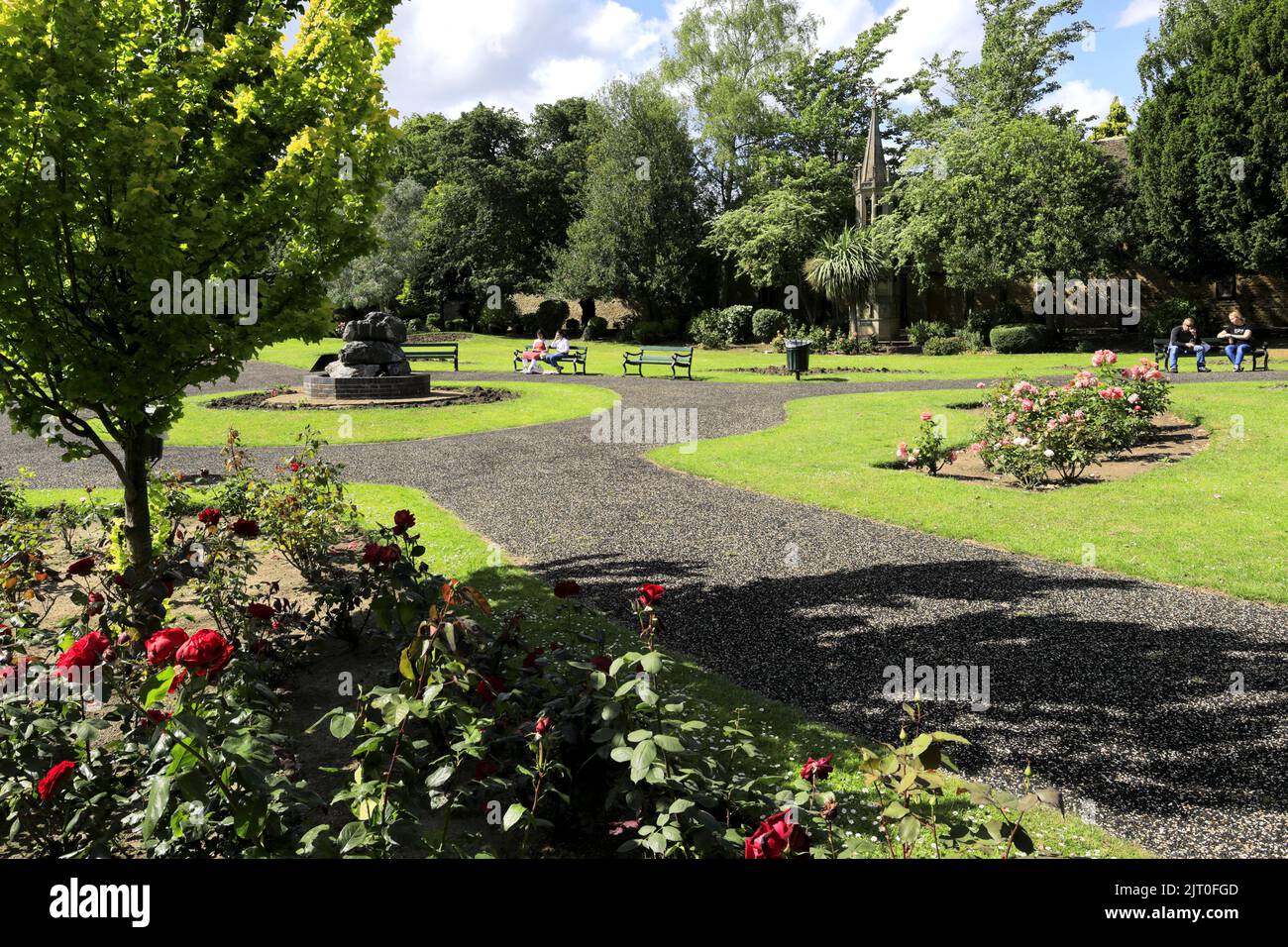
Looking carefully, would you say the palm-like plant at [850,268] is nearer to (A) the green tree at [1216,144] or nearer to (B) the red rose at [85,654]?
(A) the green tree at [1216,144]

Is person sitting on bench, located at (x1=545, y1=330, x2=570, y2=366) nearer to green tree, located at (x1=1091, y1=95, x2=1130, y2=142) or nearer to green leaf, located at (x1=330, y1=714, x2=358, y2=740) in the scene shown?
green leaf, located at (x1=330, y1=714, x2=358, y2=740)

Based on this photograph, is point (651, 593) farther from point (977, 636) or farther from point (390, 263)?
point (390, 263)

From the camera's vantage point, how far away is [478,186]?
164 ft

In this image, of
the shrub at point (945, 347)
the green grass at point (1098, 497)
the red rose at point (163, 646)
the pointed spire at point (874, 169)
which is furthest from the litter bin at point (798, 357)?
the red rose at point (163, 646)

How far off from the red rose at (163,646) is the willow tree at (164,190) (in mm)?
2582

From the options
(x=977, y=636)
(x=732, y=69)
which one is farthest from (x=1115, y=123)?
(x=977, y=636)

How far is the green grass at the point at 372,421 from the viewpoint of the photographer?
50.0 ft

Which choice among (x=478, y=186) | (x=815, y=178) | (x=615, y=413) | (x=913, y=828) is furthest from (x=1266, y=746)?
(x=478, y=186)

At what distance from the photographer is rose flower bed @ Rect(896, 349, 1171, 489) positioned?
10844mm

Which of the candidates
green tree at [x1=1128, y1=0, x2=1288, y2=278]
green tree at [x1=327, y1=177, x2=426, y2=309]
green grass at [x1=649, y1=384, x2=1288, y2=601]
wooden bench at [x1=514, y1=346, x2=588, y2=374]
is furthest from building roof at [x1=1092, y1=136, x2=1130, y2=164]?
green tree at [x1=327, y1=177, x2=426, y2=309]

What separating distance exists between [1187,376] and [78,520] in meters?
22.2

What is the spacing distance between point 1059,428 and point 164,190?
10094 millimetres
